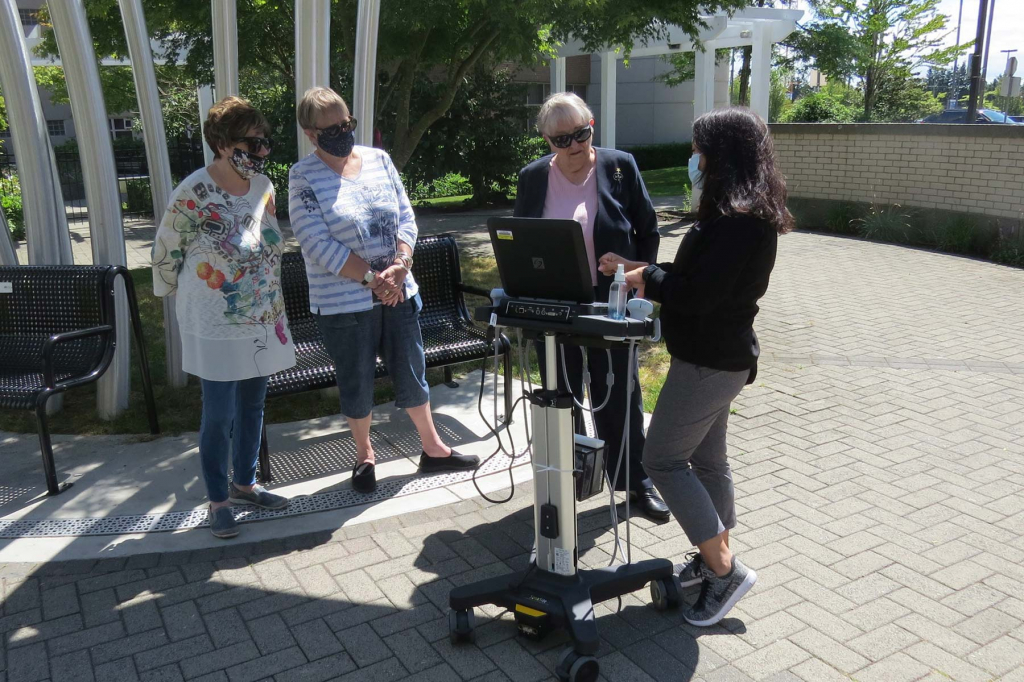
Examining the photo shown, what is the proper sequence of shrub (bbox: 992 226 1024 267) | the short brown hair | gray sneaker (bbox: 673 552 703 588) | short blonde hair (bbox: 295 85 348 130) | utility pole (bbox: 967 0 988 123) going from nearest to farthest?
gray sneaker (bbox: 673 552 703 588)
the short brown hair
short blonde hair (bbox: 295 85 348 130)
shrub (bbox: 992 226 1024 267)
utility pole (bbox: 967 0 988 123)

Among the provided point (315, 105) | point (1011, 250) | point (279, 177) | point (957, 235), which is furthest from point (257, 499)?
point (279, 177)

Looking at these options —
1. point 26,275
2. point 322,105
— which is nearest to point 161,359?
point 26,275

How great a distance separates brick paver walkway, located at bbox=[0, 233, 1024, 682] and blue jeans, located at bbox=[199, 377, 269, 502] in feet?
1.21

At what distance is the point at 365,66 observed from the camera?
18.4ft

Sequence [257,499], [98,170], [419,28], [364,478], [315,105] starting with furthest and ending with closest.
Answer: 1. [419,28]
2. [98,170]
3. [364,478]
4. [257,499]
5. [315,105]

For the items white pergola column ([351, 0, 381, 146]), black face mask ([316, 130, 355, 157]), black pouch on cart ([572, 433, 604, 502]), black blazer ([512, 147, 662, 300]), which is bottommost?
black pouch on cart ([572, 433, 604, 502])

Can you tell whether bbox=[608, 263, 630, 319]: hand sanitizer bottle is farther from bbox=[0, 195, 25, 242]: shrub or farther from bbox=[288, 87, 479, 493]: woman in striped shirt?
bbox=[0, 195, 25, 242]: shrub

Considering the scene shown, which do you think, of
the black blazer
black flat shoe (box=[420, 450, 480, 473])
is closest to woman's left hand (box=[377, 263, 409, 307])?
the black blazer

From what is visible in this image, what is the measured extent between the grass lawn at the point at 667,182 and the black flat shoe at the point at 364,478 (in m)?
13.2

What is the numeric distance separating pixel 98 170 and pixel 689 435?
4200mm

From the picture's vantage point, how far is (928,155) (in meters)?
12.5

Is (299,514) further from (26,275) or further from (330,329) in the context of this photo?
(26,275)

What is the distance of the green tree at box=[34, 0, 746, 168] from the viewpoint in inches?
337

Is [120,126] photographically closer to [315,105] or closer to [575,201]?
[315,105]
